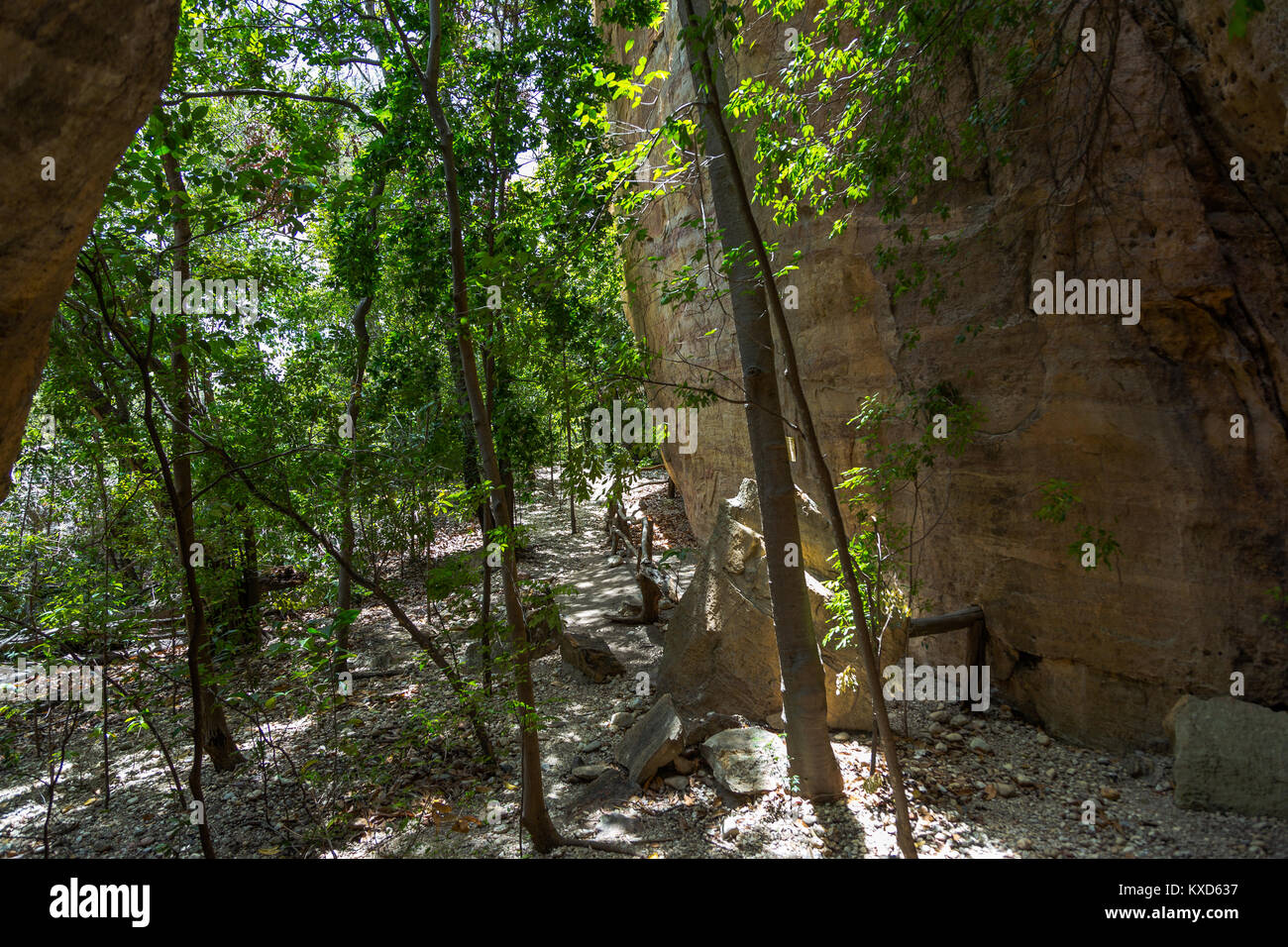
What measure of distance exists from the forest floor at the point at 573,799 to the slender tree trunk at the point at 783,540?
349 millimetres

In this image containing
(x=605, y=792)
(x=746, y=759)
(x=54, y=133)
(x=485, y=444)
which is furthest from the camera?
(x=605, y=792)

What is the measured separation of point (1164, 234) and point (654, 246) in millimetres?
8387

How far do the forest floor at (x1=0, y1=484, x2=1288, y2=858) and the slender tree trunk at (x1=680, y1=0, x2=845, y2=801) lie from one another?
35cm

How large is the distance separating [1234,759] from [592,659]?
6153 mm

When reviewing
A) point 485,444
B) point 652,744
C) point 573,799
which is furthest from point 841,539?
point 573,799

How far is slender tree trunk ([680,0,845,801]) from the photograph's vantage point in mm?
4547

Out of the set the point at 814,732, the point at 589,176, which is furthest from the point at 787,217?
the point at 814,732

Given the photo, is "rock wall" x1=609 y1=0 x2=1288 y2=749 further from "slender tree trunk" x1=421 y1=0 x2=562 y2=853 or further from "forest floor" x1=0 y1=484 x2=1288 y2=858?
"slender tree trunk" x1=421 y1=0 x2=562 y2=853

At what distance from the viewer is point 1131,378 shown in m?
5.20

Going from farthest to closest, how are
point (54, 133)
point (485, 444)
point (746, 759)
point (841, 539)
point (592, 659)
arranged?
point (592, 659)
point (746, 759)
point (485, 444)
point (841, 539)
point (54, 133)

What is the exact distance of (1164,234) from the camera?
4930mm

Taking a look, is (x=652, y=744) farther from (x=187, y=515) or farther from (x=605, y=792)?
(x=187, y=515)

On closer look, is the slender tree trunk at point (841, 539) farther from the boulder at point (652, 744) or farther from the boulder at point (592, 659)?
the boulder at point (592, 659)
